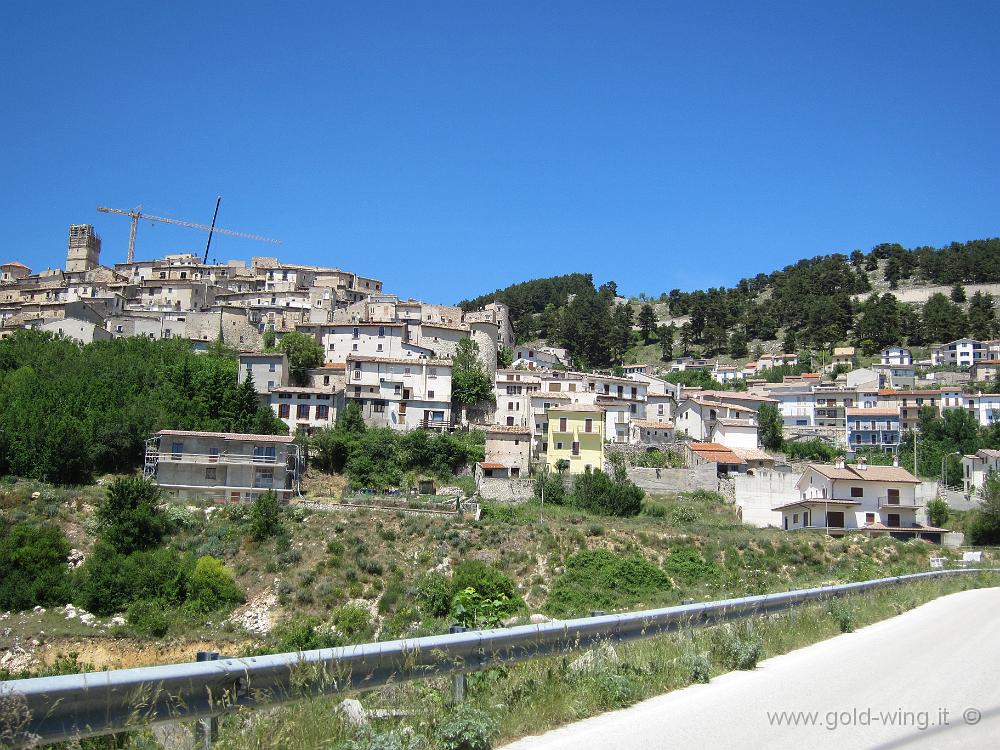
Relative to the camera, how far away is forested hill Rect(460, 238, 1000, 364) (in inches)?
4589

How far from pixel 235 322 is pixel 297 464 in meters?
30.9

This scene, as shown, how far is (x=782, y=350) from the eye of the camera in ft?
402

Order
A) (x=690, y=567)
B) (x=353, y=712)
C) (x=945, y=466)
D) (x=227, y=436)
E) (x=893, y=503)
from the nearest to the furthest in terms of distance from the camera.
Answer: (x=353, y=712), (x=690, y=567), (x=227, y=436), (x=893, y=503), (x=945, y=466)

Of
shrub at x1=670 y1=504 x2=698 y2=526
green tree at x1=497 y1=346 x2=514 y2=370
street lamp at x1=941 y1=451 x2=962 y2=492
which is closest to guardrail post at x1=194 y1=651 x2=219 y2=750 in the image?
shrub at x1=670 y1=504 x2=698 y2=526

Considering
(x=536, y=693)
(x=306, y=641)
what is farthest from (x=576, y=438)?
(x=536, y=693)

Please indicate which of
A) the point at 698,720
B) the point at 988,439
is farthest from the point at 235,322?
the point at 698,720

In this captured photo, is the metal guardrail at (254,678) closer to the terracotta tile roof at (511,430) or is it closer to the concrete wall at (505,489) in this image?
the concrete wall at (505,489)

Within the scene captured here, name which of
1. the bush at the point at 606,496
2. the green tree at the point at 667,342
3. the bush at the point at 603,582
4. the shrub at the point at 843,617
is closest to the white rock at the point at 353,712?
the shrub at the point at 843,617

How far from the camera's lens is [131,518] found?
4234 cm

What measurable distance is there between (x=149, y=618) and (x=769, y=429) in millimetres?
55199

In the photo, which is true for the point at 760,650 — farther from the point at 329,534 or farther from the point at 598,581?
the point at 329,534

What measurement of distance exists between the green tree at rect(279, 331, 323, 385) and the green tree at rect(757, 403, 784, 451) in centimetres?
4017

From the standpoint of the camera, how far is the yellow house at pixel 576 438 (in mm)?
62406

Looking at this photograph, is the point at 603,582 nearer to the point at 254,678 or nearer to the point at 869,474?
the point at 869,474
